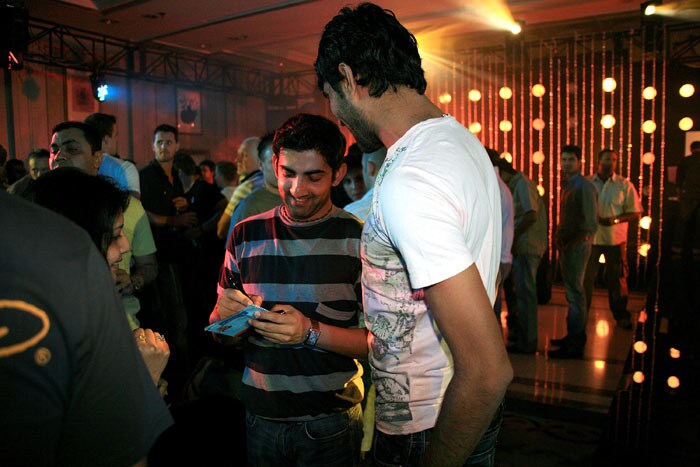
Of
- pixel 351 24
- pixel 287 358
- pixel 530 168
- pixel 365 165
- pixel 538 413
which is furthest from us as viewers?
pixel 530 168

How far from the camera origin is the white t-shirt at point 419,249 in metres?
1.03

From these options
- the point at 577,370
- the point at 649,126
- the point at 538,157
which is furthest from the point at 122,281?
the point at 649,126

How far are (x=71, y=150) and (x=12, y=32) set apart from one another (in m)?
3.00

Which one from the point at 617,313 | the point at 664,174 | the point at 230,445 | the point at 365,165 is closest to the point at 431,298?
the point at 365,165

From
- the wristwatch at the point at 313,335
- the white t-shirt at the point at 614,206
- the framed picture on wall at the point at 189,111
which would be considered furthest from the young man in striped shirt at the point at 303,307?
the framed picture on wall at the point at 189,111

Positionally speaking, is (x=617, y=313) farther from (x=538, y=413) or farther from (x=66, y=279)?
(x=66, y=279)

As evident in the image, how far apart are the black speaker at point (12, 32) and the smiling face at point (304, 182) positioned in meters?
4.57

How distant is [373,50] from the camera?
1271mm

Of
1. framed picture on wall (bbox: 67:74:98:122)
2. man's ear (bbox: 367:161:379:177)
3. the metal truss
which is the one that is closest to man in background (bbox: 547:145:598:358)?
man's ear (bbox: 367:161:379:177)

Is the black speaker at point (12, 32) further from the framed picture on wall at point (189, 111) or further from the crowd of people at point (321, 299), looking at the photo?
the framed picture on wall at point (189, 111)

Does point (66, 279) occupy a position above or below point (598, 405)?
above

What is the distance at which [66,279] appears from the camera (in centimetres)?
75

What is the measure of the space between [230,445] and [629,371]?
3465 millimetres

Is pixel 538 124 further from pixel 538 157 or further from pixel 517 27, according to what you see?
pixel 517 27
